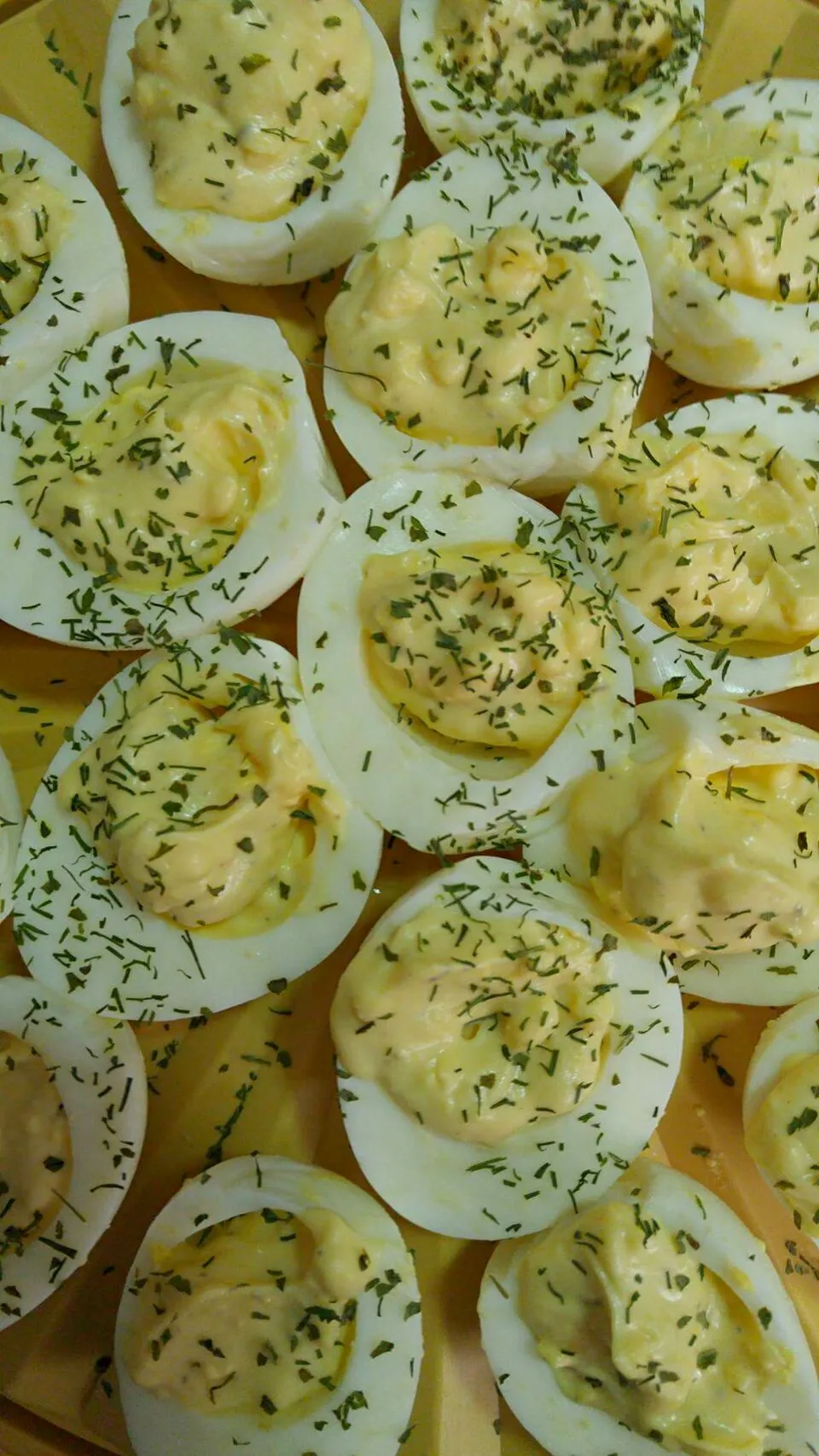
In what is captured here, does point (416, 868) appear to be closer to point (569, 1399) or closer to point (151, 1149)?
point (151, 1149)

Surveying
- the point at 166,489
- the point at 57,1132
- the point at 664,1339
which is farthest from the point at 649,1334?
the point at 166,489

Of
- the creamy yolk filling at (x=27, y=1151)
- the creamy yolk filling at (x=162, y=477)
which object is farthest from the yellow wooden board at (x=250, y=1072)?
the creamy yolk filling at (x=162, y=477)

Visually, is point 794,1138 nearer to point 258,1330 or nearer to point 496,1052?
point 496,1052

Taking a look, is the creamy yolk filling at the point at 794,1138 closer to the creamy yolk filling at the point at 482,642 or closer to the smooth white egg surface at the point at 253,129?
the creamy yolk filling at the point at 482,642

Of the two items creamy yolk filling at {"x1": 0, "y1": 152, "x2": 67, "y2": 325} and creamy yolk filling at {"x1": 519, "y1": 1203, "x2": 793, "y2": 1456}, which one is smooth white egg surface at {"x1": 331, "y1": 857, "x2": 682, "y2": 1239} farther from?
creamy yolk filling at {"x1": 0, "y1": 152, "x2": 67, "y2": 325}

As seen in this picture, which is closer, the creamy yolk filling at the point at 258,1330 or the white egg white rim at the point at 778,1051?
the creamy yolk filling at the point at 258,1330

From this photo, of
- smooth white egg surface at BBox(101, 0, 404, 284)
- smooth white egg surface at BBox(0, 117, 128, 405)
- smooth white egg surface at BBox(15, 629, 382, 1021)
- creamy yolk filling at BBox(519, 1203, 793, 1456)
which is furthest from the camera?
smooth white egg surface at BBox(0, 117, 128, 405)

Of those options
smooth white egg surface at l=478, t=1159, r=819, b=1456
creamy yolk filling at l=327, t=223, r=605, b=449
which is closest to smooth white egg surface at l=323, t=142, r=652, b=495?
creamy yolk filling at l=327, t=223, r=605, b=449
